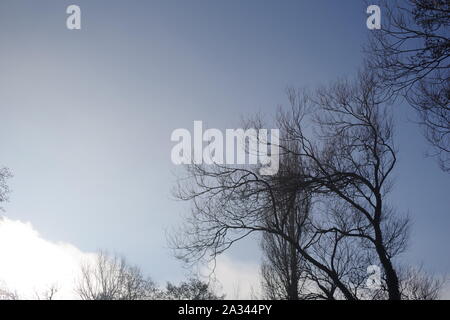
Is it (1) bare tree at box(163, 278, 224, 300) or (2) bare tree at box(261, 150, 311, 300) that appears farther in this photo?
(1) bare tree at box(163, 278, 224, 300)

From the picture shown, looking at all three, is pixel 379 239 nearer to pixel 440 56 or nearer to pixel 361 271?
pixel 361 271

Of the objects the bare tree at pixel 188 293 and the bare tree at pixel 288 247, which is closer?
the bare tree at pixel 288 247

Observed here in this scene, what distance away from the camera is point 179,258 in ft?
32.5

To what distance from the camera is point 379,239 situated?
9.57 metres
